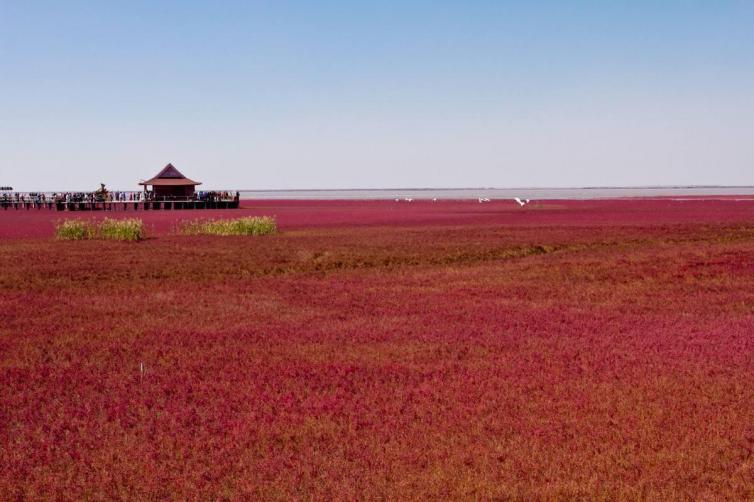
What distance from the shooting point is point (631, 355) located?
11.3 m

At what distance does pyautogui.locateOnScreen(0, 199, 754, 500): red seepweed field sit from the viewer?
22.4 ft

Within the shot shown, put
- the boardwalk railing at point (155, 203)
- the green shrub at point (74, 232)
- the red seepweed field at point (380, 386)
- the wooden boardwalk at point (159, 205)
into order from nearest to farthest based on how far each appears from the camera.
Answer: the red seepweed field at point (380, 386) → the green shrub at point (74, 232) → the wooden boardwalk at point (159, 205) → the boardwalk railing at point (155, 203)

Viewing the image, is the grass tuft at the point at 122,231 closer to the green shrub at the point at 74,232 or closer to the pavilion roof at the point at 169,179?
the green shrub at the point at 74,232

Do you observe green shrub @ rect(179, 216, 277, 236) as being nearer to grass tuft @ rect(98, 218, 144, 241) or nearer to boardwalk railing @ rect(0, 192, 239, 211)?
grass tuft @ rect(98, 218, 144, 241)

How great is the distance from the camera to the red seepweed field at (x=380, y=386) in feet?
22.4

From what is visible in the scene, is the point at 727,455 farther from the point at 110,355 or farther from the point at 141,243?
the point at 141,243

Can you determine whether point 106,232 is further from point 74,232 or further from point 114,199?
point 114,199

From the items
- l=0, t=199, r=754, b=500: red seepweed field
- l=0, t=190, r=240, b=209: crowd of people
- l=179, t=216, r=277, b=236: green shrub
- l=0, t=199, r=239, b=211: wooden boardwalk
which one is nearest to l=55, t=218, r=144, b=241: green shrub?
l=179, t=216, r=277, b=236: green shrub

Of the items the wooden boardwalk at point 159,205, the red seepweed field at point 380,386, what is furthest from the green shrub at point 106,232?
the wooden boardwalk at point 159,205

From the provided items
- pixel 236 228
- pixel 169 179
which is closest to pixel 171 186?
pixel 169 179

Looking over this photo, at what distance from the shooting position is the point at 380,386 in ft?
32.0

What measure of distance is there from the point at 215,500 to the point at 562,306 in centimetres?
1139

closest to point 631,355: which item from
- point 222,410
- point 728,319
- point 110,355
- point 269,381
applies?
point 728,319

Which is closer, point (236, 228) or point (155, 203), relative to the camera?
point (236, 228)
